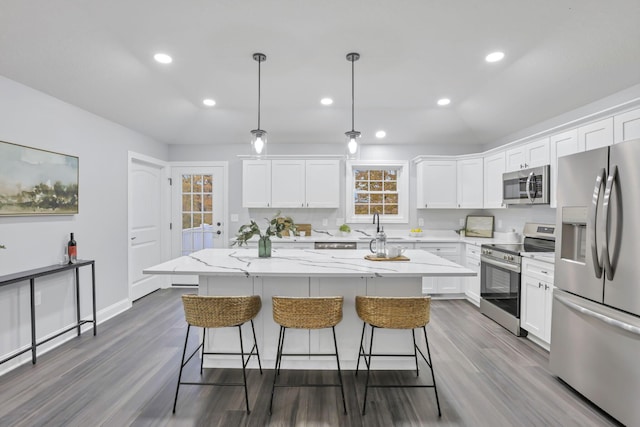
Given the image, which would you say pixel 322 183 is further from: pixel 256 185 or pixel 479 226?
pixel 479 226

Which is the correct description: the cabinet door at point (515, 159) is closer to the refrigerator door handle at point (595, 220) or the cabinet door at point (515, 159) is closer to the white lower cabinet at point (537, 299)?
the white lower cabinet at point (537, 299)

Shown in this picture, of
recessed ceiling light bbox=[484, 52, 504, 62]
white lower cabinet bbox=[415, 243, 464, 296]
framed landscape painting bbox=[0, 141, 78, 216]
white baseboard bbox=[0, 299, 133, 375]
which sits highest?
recessed ceiling light bbox=[484, 52, 504, 62]

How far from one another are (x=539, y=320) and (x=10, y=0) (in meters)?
4.83

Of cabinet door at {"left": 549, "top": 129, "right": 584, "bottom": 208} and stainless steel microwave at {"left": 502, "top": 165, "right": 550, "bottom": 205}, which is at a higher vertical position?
cabinet door at {"left": 549, "top": 129, "right": 584, "bottom": 208}

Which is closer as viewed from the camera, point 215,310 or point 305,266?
point 215,310

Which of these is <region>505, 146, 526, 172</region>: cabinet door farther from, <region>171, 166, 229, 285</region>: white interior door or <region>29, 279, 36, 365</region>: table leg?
<region>29, 279, 36, 365</region>: table leg

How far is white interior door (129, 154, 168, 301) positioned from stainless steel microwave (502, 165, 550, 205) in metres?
4.92

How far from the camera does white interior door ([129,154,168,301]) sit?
4.48m

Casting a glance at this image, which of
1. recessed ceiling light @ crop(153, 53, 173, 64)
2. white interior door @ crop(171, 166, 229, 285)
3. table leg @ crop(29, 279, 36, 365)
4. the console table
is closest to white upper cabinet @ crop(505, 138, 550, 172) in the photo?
recessed ceiling light @ crop(153, 53, 173, 64)

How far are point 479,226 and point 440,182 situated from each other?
38.1 inches

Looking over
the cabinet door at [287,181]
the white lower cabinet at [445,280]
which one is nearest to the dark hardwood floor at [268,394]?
the white lower cabinet at [445,280]

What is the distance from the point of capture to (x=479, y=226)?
5.12m

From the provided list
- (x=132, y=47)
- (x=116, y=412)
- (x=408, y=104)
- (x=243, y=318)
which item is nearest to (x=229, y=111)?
(x=132, y=47)

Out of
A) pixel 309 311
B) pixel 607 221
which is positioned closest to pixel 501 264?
pixel 607 221
